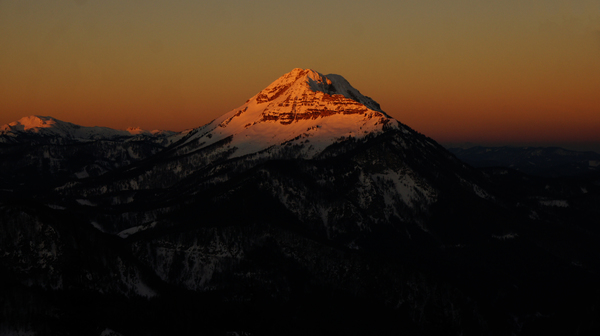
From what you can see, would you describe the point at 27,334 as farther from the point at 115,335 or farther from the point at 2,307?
the point at 115,335

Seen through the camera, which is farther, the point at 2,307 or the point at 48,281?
the point at 48,281

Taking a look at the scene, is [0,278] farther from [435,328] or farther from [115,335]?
[435,328]

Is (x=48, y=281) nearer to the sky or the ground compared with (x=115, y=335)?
nearer to the sky

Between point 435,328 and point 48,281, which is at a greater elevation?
point 48,281

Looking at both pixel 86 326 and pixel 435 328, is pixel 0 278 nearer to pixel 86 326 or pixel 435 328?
pixel 86 326

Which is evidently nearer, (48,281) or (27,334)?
(27,334)

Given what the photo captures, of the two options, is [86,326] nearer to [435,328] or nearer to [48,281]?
[48,281]

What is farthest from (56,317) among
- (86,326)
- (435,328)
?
(435,328)

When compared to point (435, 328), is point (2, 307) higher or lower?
higher
